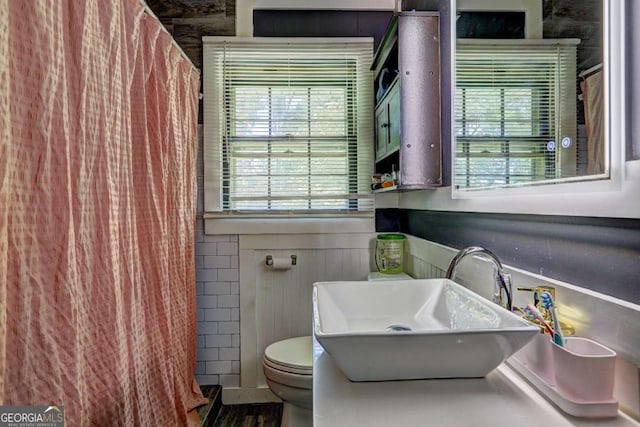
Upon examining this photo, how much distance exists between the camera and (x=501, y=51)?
1.15 metres

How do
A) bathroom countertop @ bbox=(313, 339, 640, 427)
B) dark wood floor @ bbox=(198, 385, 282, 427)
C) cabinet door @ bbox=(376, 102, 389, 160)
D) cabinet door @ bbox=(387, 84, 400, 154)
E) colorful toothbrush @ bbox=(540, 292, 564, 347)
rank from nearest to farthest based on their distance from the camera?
bathroom countertop @ bbox=(313, 339, 640, 427), colorful toothbrush @ bbox=(540, 292, 564, 347), cabinet door @ bbox=(387, 84, 400, 154), cabinet door @ bbox=(376, 102, 389, 160), dark wood floor @ bbox=(198, 385, 282, 427)

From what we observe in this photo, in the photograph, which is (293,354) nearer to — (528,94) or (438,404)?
(438,404)

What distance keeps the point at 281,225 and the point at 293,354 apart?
754mm

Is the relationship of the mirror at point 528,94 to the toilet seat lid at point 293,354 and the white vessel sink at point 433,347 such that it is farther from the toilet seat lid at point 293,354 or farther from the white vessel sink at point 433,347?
the toilet seat lid at point 293,354

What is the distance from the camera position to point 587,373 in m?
0.69

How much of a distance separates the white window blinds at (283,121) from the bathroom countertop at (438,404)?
1.56 metres

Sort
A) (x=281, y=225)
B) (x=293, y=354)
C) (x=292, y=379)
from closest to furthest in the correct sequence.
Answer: (x=292, y=379)
(x=293, y=354)
(x=281, y=225)

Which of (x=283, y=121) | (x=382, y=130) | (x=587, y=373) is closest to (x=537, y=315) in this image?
(x=587, y=373)

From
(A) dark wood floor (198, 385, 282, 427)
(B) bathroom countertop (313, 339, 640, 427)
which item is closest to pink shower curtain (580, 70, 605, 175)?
(B) bathroom countertop (313, 339, 640, 427)

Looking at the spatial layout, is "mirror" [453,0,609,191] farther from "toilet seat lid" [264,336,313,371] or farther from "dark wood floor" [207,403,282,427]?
"dark wood floor" [207,403,282,427]

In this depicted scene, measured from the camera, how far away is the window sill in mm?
2279

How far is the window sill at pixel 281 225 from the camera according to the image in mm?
2279

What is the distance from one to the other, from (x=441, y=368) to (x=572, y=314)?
31 centimetres

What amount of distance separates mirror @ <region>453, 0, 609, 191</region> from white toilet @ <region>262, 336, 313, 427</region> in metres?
1.00
